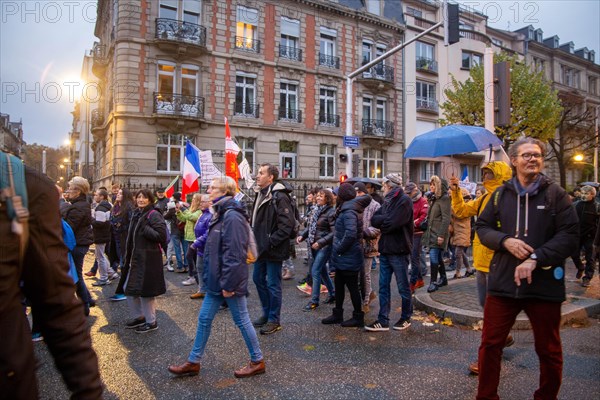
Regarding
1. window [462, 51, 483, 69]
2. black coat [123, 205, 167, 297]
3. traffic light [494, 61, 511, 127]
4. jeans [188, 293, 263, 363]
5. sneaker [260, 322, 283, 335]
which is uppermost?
window [462, 51, 483, 69]

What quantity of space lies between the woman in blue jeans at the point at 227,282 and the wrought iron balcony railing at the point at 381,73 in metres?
25.6

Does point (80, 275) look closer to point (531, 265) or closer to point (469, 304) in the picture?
point (469, 304)

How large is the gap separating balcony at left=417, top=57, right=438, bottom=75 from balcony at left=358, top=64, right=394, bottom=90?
9.30ft

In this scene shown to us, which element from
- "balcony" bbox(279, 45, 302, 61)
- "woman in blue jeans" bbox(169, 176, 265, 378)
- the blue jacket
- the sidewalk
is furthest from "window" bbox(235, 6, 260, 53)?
"woman in blue jeans" bbox(169, 176, 265, 378)

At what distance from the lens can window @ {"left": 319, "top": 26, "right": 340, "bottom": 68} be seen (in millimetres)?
26219

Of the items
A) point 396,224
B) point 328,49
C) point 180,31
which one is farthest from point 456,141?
point 328,49

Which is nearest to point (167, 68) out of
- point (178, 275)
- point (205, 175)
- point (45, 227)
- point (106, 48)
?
point (106, 48)

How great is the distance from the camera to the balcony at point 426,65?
3049 cm

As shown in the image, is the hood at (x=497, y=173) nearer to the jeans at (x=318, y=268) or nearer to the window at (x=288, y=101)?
the jeans at (x=318, y=268)

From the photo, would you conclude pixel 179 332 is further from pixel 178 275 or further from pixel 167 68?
pixel 167 68

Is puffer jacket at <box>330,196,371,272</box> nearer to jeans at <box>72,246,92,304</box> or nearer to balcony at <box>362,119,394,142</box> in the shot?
jeans at <box>72,246,92,304</box>

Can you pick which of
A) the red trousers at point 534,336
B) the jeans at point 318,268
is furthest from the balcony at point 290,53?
the red trousers at point 534,336

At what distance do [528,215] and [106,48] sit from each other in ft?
90.5

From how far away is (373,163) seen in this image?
28719 mm
